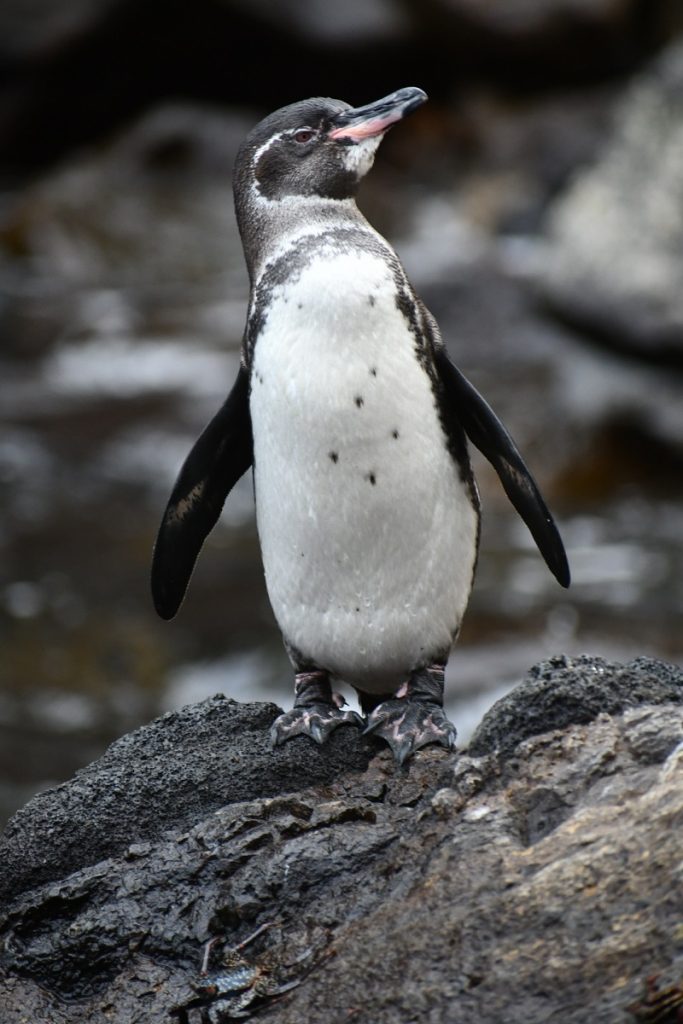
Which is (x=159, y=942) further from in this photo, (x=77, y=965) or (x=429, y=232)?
(x=429, y=232)

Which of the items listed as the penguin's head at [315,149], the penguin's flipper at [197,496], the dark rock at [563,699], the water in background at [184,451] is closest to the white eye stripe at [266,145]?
the penguin's head at [315,149]

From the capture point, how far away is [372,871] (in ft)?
9.75

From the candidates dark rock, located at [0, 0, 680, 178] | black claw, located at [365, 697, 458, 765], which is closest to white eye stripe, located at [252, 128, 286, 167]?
black claw, located at [365, 697, 458, 765]

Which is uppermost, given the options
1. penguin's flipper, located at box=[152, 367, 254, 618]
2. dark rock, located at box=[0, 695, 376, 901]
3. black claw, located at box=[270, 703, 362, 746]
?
penguin's flipper, located at box=[152, 367, 254, 618]

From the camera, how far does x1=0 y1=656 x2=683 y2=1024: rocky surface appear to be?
99.7 inches

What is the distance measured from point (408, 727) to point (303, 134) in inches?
63.5

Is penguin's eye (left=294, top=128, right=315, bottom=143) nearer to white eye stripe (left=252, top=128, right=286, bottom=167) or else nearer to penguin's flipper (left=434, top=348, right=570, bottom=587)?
white eye stripe (left=252, top=128, right=286, bottom=167)

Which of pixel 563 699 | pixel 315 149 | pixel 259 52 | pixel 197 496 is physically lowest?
pixel 563 699

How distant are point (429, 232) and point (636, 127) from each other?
147 inches

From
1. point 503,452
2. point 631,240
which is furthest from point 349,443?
point 631,240

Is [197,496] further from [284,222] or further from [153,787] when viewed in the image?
[153,787]

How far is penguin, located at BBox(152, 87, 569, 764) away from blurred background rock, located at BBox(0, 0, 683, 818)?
3.47 meters

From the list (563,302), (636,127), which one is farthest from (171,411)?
(636,127)

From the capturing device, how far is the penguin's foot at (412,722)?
11.4 ft
